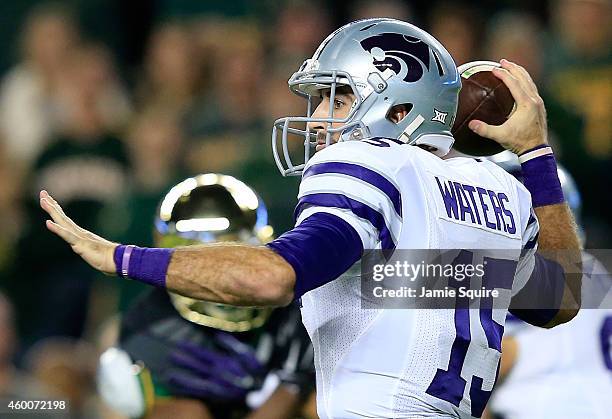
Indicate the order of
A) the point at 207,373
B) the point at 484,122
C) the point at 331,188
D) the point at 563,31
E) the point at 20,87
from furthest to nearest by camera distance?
the point at 20,87, the point at 563,31, the point at 207,373, the point at 484,122, the point at 331,188

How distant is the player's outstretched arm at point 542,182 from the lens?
11.7ft

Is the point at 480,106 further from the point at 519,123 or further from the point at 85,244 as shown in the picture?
the point at 85,244

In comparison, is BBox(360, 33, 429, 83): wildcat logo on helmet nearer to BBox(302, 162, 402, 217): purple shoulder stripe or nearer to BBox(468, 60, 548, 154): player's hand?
BBox(468, 60, 548, 154): player's hand

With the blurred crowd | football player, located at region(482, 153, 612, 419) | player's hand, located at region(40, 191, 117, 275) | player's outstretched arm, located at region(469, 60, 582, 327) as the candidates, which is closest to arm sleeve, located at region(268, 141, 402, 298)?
player's hand, located at region(40, 191, 117, 275)

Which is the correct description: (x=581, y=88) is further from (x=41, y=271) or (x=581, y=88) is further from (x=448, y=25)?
(x=41, y=271)

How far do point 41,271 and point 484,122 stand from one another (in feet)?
16.3

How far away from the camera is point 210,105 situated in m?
8.41

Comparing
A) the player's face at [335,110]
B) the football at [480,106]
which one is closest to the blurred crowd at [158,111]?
the football at [480,106]

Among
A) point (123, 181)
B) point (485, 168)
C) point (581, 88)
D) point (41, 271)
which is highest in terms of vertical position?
point (485, 168)

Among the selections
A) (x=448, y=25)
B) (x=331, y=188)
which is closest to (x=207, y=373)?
(x=331, y=188)

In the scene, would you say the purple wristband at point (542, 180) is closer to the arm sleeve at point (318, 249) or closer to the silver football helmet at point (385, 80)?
the silver football helmet at point (385, 80)

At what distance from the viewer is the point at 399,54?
3.29m

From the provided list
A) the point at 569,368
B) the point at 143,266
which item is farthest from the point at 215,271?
the point at 569,368

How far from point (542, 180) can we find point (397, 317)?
2.95 ft
